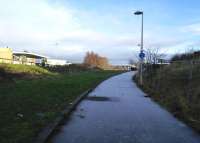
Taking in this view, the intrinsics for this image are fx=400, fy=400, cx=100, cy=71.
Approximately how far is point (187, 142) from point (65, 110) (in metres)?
5.81

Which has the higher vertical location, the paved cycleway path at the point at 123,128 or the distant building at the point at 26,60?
the distant building at the point at 26,60

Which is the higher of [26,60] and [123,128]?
[26,60]

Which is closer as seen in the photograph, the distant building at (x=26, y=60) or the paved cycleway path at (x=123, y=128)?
the paved cycleway path at (x=123, y=128)

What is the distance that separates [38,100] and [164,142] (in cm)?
812

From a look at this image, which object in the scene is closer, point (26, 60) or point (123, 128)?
point (123, 128)

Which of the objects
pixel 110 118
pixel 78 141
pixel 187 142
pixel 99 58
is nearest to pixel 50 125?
pixel 78 141

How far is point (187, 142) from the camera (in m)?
8.82

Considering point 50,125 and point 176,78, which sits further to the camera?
point 176,78

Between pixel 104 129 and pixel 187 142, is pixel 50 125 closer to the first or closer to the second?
pixel 104 129

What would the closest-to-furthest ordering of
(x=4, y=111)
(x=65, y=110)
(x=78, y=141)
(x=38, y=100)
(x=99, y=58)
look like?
(x=78, y=141) < (x=4, y=111) < (x=65, y=110) < (x=38, y=100) < (x=99, y=58)

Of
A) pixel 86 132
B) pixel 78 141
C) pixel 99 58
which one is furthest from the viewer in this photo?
pixel 99 58

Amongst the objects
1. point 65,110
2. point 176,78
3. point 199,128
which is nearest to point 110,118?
point 65,110

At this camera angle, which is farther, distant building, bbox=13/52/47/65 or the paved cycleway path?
distant building, bbox=13/52/47/65

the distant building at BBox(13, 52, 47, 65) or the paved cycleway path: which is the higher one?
the distant building at BBox(13, 52, 47, 65)
